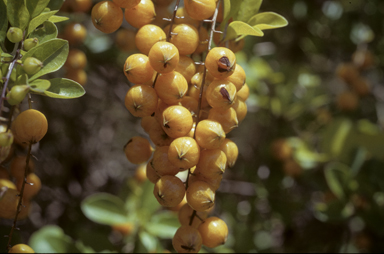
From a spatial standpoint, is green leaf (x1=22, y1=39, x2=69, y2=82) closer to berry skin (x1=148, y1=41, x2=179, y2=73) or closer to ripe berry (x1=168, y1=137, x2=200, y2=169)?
berry skin (x1=148, y1=41, x2=179, y2=73)

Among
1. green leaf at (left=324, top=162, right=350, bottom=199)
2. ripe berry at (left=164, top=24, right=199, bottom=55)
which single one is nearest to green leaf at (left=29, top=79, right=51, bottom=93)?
ripe berry at (left=164, top=24, right=199, bottom=55)

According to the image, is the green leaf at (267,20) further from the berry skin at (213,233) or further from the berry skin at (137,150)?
the berry skin at (213,233)

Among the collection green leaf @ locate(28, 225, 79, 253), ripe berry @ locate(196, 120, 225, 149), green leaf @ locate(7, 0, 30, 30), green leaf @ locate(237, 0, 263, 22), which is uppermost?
green leaf @ locate(237, 0, 263, 22)

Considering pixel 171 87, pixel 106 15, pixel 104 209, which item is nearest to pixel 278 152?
pixel 104 209

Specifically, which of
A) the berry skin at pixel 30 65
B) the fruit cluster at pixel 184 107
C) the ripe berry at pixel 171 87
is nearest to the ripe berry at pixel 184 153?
the fruit cluster at pixel 184 107

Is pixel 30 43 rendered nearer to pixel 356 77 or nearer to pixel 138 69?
pixel 138 69

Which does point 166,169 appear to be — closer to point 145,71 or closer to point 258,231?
point 145,71
